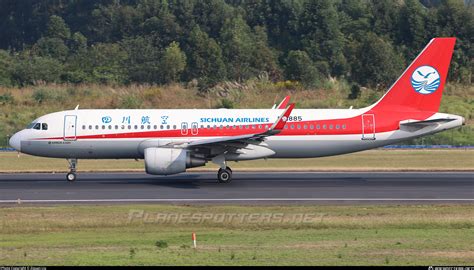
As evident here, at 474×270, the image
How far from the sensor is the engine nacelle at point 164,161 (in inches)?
1454

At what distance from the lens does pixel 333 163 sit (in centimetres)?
4903

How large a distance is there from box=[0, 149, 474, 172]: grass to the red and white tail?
6466 mm

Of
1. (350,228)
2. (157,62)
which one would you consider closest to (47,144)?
(350,228)

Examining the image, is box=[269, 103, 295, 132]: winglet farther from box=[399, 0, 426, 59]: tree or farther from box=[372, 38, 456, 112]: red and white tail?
box=[399, 0, 426, 59]: tree

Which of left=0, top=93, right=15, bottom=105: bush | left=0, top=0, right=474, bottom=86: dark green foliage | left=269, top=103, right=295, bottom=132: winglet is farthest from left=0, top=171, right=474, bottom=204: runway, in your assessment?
left=0, top=0, right=474, bottom=86: dark green foliage

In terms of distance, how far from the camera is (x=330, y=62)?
308 feet

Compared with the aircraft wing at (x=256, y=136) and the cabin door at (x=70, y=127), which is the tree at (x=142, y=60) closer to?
the cabin door at (x=70, y=127)

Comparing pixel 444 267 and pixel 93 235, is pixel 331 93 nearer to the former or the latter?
pixel 93 235

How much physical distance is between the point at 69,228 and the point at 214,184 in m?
13.2

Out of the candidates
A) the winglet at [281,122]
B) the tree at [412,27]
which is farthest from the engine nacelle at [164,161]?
the tree at [412,27]

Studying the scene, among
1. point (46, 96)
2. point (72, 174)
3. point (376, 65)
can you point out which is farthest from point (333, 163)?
point (376, 65)

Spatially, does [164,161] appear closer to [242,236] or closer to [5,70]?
[242,236]

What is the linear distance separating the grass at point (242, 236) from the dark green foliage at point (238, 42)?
52587 millimetres

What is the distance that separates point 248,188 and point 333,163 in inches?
529
